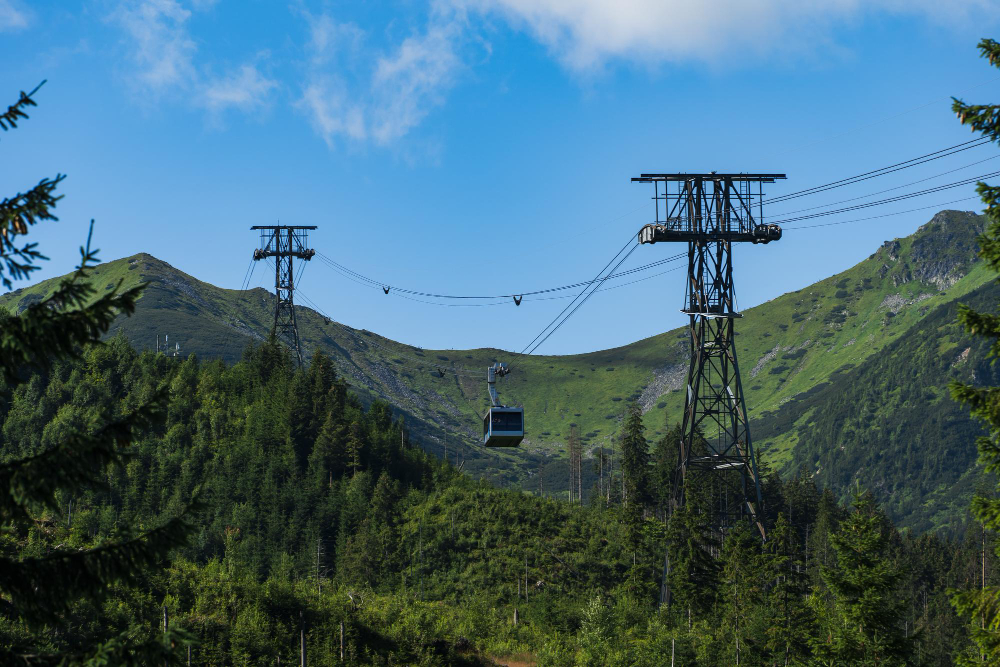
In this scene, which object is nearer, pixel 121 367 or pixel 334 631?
pixel 334 631

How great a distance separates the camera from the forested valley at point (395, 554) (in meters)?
67.1

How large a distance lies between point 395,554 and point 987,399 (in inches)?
3206

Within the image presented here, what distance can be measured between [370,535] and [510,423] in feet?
136

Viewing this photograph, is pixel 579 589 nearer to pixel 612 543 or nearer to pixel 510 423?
pixel 612 543

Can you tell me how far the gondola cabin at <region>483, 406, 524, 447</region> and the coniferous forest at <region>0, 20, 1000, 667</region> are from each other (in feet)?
58.6

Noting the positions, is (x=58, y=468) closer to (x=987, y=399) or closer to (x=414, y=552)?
(x=987, y=399)

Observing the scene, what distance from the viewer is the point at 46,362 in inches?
570

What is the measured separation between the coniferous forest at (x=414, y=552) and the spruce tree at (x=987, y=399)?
0.05 meters

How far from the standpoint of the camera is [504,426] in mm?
61375

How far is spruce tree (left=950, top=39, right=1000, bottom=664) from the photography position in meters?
21.4

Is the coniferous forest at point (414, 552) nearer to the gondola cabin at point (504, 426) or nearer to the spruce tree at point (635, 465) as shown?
the spruce tree at point (635, 465)

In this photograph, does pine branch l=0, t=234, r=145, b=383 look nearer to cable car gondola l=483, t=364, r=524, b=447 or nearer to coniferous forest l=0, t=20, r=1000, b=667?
coniferous forest l=0, t=20, r=1000, b=667

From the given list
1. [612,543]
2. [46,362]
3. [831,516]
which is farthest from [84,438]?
[831,516]

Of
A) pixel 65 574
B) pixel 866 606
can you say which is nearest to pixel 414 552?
pixel 866 606
